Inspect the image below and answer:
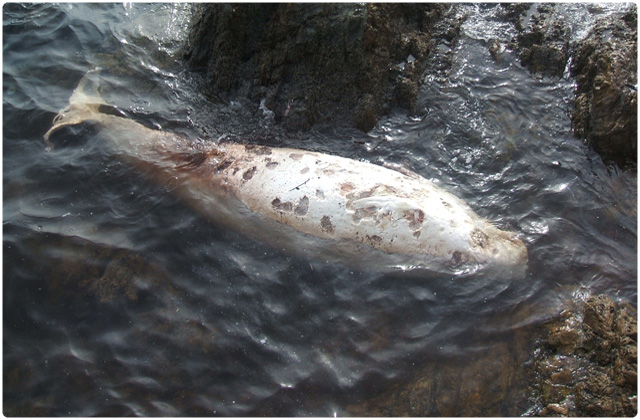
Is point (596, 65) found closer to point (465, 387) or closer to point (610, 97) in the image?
point (610, 97)

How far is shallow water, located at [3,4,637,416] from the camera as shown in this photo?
4355 mm

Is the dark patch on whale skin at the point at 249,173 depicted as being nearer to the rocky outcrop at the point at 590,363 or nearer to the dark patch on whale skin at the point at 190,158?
the dark patch on whale skin at the point at 190,158

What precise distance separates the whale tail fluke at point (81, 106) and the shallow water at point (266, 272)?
0.51ft

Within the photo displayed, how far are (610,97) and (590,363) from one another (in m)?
2.91

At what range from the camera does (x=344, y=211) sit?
4.79 meters

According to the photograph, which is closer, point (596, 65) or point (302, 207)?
point (302, 207)

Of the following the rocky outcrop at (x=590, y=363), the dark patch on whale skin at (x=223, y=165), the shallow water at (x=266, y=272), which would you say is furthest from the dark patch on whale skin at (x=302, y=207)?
the rocky outcrop at (x=590, y=363)

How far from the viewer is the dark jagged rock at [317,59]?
5797 mm

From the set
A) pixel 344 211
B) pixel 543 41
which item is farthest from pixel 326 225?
pixel 543 41

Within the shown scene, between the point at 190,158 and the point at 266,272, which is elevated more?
the point at 190,158

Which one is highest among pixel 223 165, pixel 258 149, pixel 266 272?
pixel 258 149

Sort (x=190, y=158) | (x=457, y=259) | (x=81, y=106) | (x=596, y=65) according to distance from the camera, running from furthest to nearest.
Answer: (x=81, y=106)
(x=596, y=65)
(x=190, y=158)
(x=457, y=259)

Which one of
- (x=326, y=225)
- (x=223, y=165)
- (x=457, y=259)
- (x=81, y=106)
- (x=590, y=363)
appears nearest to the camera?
(x=590, y=363)

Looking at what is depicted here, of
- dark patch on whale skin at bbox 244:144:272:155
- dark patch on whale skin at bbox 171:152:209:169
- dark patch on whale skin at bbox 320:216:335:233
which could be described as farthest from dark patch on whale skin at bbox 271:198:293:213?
dark patch on whale skin at bbox 171:152:209:169
